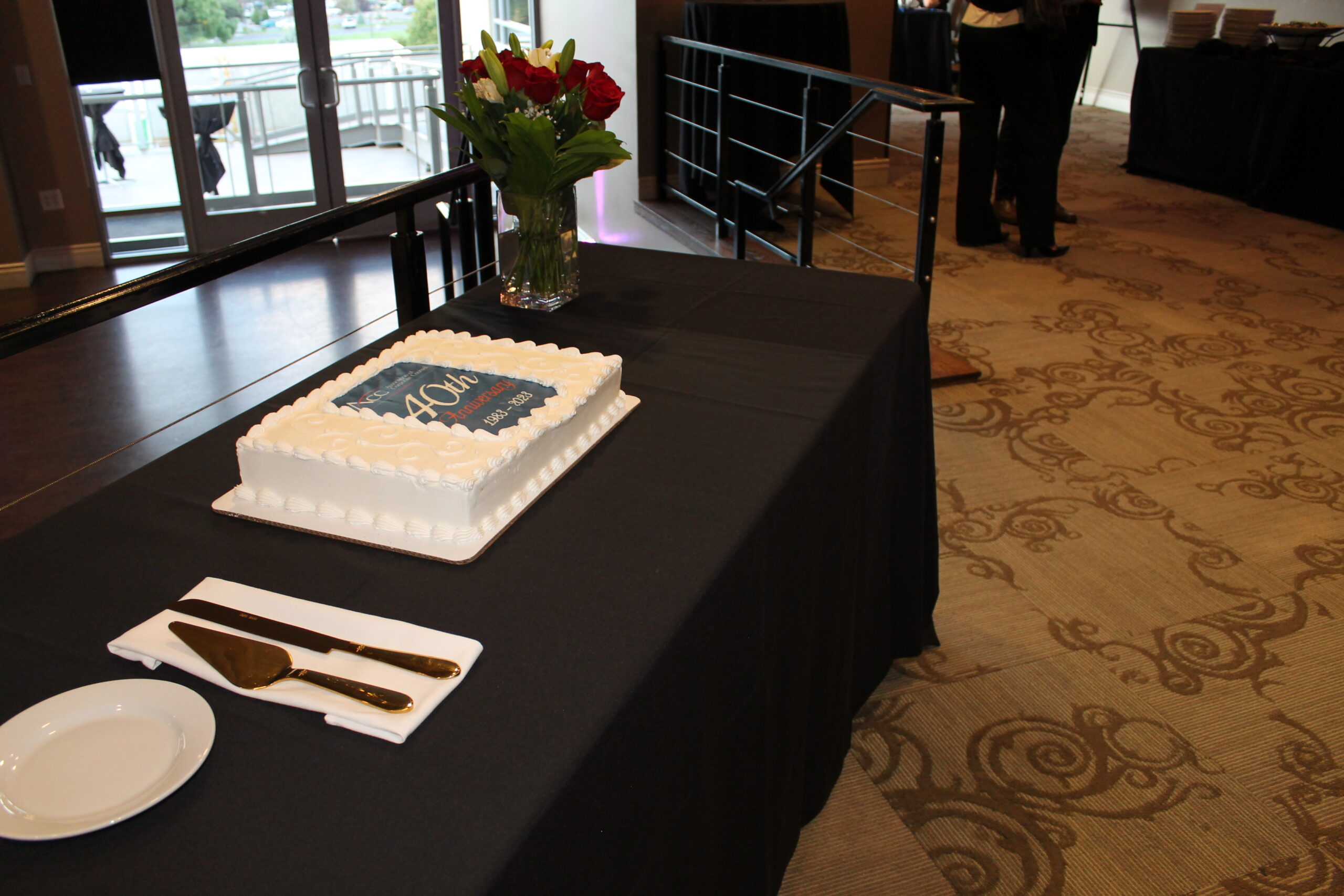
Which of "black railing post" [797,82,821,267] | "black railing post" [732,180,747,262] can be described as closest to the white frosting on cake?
"black railing post" [797,82,821,267]

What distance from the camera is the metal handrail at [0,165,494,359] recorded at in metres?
1.02

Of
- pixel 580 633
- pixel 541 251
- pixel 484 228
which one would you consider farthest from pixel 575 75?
pixel 580 633

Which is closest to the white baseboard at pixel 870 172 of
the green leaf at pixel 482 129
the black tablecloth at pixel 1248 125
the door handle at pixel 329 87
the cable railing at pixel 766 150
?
the cable railing at pixel 766 150

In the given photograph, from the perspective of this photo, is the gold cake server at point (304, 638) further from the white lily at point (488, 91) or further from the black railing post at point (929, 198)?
the black railing post at point (929, 198)

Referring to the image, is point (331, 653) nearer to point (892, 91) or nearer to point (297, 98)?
point (892, 91)

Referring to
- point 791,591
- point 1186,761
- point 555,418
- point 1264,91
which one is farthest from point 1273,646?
point 1264,91

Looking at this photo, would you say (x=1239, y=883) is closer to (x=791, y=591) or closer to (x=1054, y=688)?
(x=1054, y=688)

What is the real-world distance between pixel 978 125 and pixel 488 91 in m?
3.28

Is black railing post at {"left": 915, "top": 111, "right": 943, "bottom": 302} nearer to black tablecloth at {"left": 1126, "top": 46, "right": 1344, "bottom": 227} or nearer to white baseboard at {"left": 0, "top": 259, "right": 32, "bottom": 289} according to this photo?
black tablecloth at {"left": 1126, "top": 46, "right": 1344, "bottom": 227}

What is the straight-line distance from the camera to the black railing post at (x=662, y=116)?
4496 millimetres

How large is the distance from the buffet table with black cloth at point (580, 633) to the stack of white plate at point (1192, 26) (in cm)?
543

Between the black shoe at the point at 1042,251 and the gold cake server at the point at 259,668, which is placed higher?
the gold cake server at the point at 259,668

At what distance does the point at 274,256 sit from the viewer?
154cm

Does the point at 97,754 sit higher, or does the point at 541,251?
the point at 541,251
